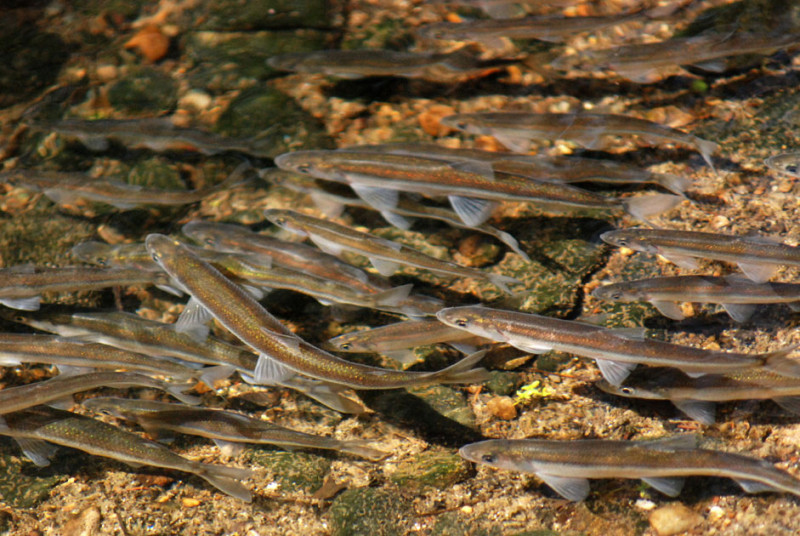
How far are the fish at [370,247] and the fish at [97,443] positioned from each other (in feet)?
5.71

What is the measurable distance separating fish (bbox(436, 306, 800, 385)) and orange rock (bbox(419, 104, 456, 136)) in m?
2.59

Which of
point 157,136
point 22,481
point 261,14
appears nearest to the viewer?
point 22,481

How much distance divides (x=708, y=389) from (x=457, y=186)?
223 cm

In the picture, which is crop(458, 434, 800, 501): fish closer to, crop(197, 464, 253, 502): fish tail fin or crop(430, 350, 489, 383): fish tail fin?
crop(430, 350, 489, 383): fish tail fin

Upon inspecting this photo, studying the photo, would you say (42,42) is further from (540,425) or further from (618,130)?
Answer: (540,425)

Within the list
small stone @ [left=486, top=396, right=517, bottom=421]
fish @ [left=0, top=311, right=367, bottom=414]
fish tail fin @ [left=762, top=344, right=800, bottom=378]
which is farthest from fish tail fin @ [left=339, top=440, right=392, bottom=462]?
fish tail fin @ [left=762, top=344, right=800, bottom=378]

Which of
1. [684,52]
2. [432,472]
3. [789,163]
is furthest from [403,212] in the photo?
[684,52]

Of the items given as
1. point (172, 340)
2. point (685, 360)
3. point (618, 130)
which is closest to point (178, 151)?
point (172, 340)

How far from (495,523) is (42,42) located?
7115 millimetres

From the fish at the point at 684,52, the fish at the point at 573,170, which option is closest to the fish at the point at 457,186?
the fish at the point at 573,170

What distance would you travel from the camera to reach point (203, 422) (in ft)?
13.2

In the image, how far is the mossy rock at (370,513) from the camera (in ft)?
11.7

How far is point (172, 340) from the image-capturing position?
4.29 metres

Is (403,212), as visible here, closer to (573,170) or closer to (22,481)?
A: (573,170)
